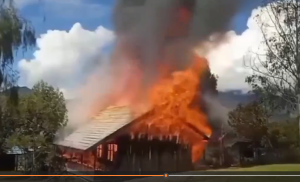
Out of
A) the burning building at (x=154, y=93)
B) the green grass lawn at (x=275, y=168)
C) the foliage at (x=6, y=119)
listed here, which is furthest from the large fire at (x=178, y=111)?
the foliage at (x=6, y=119)

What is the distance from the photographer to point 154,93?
3945 millimetres

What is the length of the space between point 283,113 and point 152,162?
1.47m

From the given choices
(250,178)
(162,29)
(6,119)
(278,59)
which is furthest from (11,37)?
(250,178)

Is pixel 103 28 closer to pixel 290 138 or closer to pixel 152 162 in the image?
pixel 152 162

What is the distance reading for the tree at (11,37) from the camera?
3.99 metres

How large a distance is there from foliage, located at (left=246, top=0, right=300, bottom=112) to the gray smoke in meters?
0.47

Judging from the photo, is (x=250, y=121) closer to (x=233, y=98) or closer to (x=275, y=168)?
(x=233, y=98)

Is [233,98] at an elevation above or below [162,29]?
below

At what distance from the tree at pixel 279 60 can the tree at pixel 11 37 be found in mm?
2381

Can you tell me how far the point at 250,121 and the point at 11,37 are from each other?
2.68 meters

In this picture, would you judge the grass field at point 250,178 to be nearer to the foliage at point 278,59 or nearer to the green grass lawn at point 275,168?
the green grass lawn at point 275,168

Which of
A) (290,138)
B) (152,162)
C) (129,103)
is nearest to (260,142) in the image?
(290,138)

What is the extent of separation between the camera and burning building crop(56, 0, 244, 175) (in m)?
3.90

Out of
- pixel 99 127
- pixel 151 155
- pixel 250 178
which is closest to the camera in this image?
pixel 99 127
